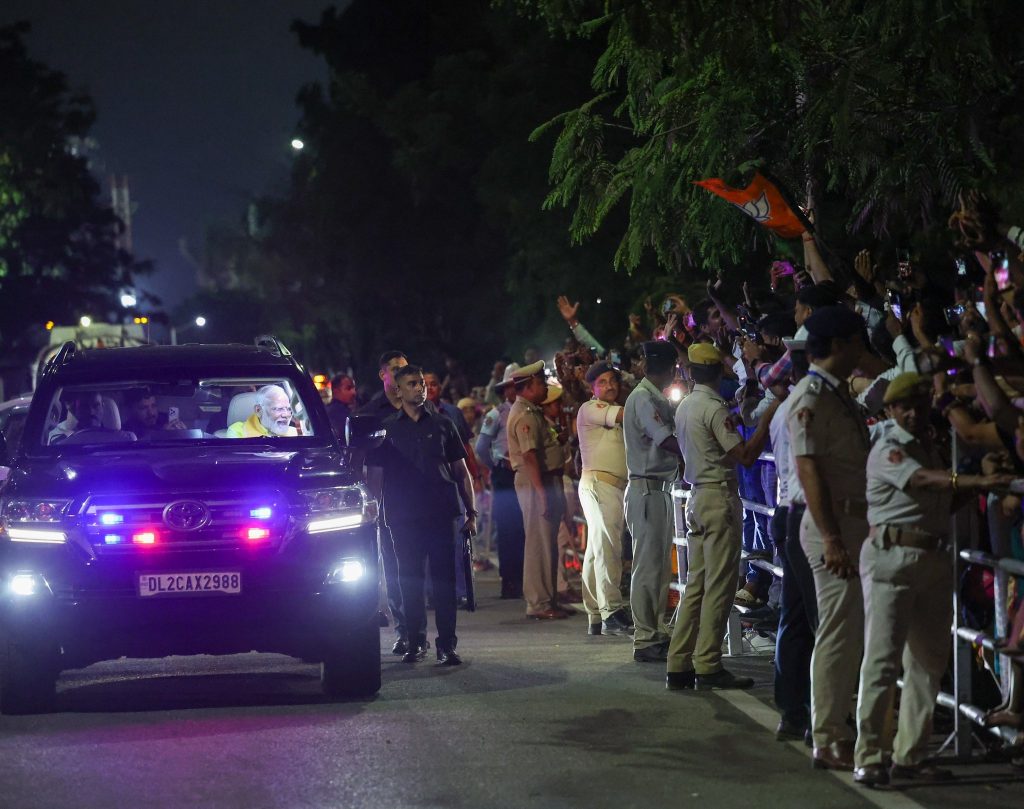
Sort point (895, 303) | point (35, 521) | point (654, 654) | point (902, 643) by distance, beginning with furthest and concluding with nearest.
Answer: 1. point (654, 654)
2. point (895, 303)
3. point (35, 521)
4. point (902, 643)

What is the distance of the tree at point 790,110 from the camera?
10070mm

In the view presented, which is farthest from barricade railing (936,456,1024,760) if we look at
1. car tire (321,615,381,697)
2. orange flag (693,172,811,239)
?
orange flag (693,172,811,239)

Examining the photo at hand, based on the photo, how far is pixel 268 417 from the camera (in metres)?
11.7

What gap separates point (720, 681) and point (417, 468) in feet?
9.02

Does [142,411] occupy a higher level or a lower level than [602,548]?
higher

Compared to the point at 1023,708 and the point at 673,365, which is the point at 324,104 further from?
the point at 1023,708

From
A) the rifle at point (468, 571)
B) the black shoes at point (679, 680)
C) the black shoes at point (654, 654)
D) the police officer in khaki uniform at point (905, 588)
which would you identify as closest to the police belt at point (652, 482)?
the black shoes at point (654, 654)

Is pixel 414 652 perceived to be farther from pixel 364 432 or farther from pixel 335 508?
pixel 335 508

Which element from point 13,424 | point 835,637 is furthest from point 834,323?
point 13,424

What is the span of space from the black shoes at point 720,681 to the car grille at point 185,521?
99.3 inches

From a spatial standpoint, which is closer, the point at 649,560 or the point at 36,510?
the point at 36,510

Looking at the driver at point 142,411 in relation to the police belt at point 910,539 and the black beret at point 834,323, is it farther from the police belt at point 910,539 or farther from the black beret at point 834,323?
the police belt at point 910,539

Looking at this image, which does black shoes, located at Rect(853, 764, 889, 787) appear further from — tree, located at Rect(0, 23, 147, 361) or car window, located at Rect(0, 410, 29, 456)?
tree, located at Rect(0, 23, 147, 361)

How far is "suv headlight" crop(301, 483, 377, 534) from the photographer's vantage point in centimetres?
1012
